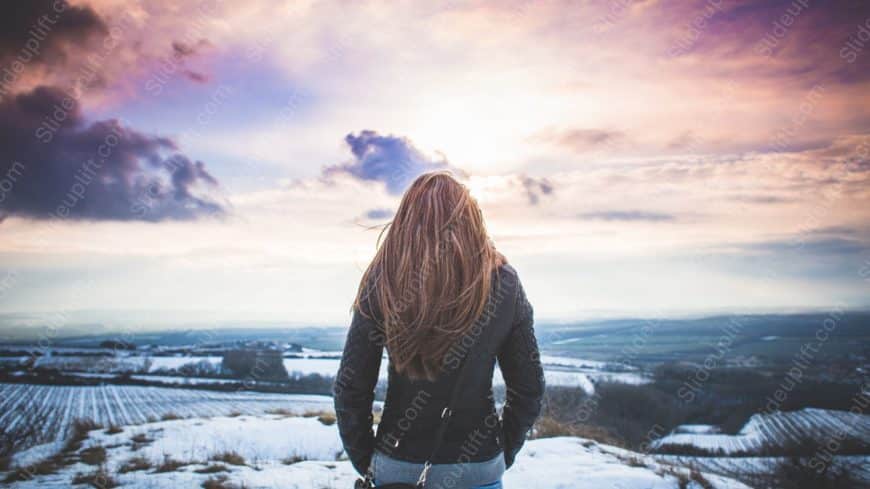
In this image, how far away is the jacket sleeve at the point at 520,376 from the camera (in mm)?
2221

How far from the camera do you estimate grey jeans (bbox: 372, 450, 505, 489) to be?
199 cm

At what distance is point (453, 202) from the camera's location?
6.97 feet

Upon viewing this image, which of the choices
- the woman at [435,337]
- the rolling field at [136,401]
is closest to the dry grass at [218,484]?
the woman at [435,337]

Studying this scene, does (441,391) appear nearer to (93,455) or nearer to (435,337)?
(435,337)

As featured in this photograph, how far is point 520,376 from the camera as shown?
7.78 feet

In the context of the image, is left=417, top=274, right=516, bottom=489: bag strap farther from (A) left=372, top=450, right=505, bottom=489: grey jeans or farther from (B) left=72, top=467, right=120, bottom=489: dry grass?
(B) left=72, top=467, right=120, bottom=489: dry grass

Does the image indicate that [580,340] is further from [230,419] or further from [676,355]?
[230,419]

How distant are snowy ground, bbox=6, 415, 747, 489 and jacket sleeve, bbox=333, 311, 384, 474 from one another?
18.3 feet

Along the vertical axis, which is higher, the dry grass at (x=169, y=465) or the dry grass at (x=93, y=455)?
the dry grass at (x=169, y=465)

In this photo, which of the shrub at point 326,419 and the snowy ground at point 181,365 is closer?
the shrub at point 326,419

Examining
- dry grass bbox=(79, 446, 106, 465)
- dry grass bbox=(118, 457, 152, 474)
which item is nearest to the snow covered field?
dry grass bbox=(118, 457, 152, 474)

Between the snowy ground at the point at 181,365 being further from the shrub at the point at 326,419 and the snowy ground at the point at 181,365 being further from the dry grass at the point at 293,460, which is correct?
the dry grass at the point at 293,460

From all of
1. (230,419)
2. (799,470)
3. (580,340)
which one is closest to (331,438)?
(230,419)

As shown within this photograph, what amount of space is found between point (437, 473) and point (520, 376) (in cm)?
71
